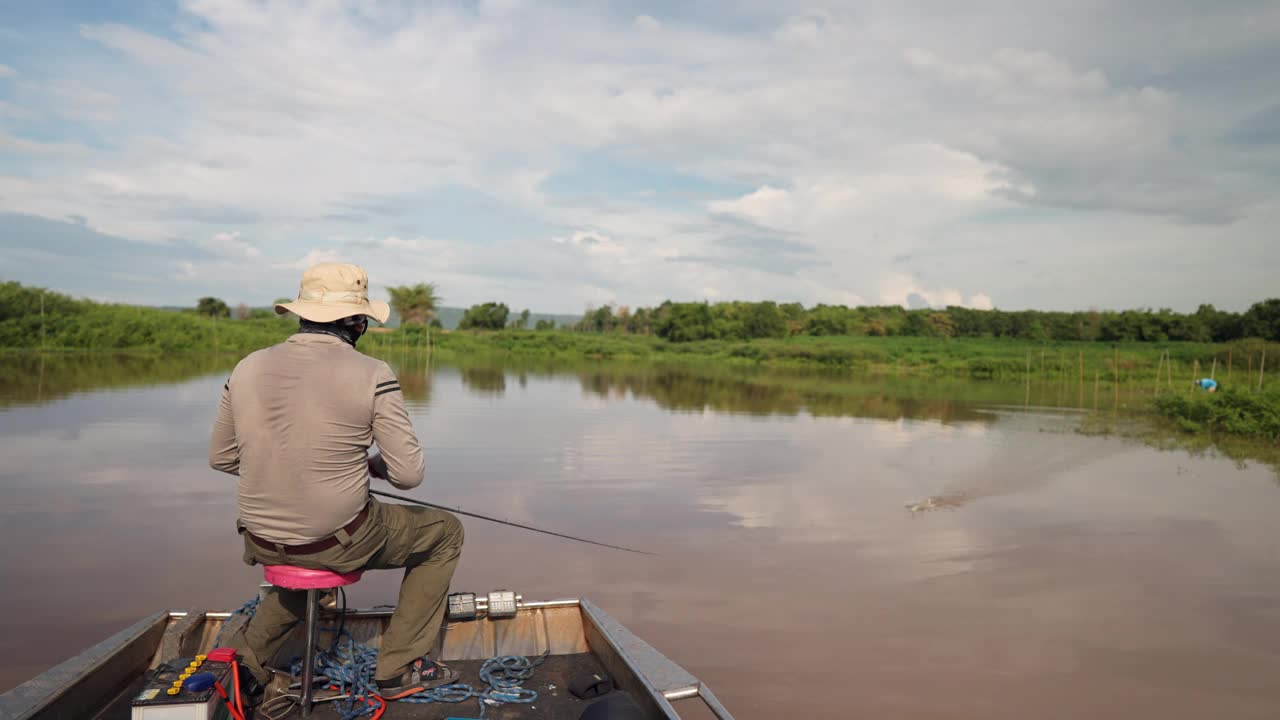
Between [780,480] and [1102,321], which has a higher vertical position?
[1102,321]

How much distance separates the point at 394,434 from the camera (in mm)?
2734

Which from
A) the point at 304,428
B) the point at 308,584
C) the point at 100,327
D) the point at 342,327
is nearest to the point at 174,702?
the point at 308,584

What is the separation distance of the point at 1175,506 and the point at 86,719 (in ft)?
29.4

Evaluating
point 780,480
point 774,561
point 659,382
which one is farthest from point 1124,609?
point 659,382

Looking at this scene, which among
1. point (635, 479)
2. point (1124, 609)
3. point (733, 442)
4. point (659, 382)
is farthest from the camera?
point (659, 382)

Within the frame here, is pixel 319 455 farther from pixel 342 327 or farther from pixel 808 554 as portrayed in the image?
pixel 808 554

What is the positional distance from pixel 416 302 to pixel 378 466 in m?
48.8

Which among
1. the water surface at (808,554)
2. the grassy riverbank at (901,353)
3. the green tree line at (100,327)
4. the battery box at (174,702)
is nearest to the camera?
the battery box at (174,702)

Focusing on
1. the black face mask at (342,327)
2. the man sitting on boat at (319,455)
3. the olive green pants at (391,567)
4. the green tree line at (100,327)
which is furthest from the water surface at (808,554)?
the green tree line at (100,327)

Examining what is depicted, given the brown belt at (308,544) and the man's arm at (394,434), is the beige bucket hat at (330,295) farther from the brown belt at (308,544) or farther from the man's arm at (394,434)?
the brown belt at (308,544)

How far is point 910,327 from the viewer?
56.9 metres

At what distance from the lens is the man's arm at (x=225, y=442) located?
272 centimetres

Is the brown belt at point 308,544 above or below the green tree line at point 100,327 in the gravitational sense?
below

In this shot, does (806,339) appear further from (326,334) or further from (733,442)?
(326,334)
